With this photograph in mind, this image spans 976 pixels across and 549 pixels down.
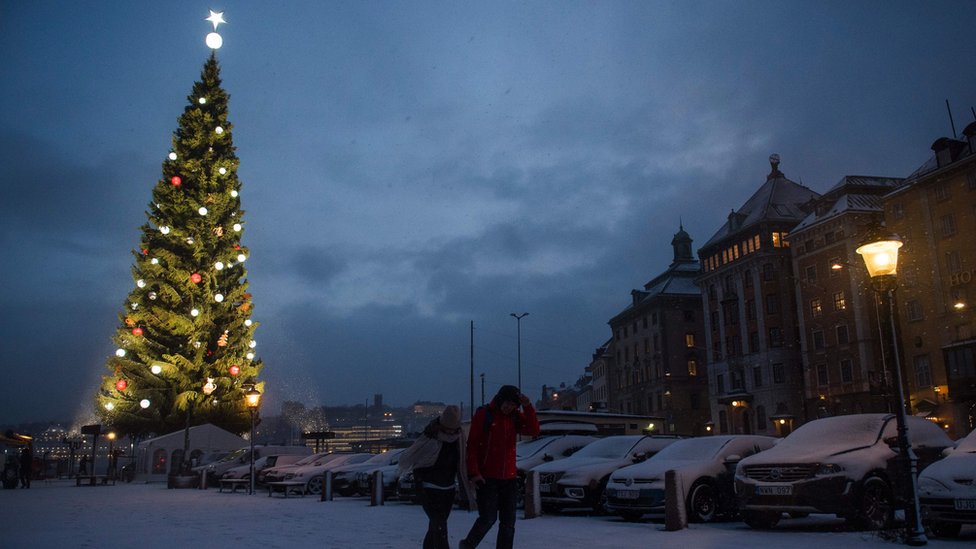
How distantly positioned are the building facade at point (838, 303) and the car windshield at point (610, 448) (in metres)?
45.2

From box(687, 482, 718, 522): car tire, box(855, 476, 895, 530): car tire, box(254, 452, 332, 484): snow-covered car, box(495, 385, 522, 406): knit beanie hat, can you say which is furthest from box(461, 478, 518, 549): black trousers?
box(254, 452, 332, 484): snow-covered car

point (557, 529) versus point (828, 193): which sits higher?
point (828, 193)

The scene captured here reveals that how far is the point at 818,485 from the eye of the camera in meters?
10.5

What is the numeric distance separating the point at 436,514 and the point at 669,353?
80.6 meters

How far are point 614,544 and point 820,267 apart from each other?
5703cm

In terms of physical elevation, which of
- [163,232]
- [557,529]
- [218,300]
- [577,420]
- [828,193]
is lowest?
[557,529]

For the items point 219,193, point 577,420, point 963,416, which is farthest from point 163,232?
point 963,416

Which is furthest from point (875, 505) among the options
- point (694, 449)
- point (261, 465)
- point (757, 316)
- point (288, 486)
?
point (757, 316)

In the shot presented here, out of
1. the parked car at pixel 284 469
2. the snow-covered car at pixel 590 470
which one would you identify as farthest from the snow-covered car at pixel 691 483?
the parked car at pixel 284 469

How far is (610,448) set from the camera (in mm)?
15711

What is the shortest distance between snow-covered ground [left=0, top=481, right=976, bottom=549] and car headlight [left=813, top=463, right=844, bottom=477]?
82 centimetres

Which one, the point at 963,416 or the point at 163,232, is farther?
the point at 963,416

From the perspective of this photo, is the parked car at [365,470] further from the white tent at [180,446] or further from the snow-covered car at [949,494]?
the white tent at [180,446]

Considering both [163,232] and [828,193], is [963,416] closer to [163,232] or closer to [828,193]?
[828,193]
